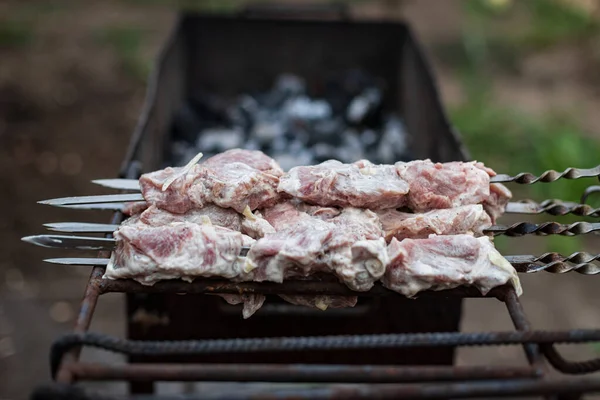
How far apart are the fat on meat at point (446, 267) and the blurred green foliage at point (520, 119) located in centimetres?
294

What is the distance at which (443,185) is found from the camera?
201cm

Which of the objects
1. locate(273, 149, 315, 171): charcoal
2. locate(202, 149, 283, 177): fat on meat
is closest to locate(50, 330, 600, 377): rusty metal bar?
locate(202, 149, 283, 177): fat on meat

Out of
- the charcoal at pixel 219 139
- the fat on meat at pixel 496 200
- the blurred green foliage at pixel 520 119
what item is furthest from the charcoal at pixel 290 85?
the fat on meat at pixel 496 200

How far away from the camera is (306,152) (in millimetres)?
3770

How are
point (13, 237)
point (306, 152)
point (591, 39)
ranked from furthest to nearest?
point (591, 39) < point (13, 237) < point (306, 152)

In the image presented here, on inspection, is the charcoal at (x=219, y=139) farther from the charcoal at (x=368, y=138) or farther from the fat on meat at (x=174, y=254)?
the fat on meat at (x=174, y=254)

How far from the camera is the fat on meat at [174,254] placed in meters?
1.71

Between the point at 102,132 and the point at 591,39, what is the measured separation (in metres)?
5.66

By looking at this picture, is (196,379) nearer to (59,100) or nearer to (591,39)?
(59,100)

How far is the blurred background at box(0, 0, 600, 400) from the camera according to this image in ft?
13.1

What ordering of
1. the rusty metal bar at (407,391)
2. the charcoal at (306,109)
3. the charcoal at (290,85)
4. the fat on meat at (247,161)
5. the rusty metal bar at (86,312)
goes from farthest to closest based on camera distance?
the charcoal at (290,85), the charcoal at (306,109), the fat on meat at (247,161), the rusty metal bar at (86,312), the rusty metal bar at (407,391)

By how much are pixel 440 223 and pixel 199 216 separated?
2.40 ft

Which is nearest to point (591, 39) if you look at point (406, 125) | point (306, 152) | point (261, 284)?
point (406, 125)

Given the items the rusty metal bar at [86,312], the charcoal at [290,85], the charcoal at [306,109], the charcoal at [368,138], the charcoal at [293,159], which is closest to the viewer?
the rusty metal bar at [86,312]
